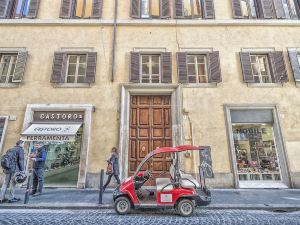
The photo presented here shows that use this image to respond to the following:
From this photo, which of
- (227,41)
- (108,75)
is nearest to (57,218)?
(108,75)

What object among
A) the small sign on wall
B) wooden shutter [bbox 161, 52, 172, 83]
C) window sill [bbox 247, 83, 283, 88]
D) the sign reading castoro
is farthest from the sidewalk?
wooden shutter [bbox 161, 52, 172, 83]

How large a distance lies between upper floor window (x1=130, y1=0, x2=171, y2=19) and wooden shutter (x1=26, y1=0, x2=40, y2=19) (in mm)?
5002

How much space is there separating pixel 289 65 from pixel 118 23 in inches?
345

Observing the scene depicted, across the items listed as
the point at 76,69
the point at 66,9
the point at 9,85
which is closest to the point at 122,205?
the point at 76,69

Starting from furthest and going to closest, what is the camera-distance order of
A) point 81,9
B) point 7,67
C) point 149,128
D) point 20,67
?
point 81,9 → point 7,67 → point 20,67 → point 149,128

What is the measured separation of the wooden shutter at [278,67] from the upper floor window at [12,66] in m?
12.0

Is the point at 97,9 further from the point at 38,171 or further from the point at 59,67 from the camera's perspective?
the point at 38,171

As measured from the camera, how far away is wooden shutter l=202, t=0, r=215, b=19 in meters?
11.3

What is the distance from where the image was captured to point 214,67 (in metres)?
10.4

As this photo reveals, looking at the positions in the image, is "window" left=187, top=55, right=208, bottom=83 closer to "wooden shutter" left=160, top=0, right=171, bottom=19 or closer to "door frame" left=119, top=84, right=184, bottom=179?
"door frame" left=119, top=84, right=184, bottom=179

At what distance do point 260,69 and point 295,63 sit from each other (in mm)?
1588

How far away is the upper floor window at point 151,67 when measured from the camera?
1037 cm

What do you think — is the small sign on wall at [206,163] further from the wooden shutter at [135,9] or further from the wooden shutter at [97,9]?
the wooden shutter at [97,9]

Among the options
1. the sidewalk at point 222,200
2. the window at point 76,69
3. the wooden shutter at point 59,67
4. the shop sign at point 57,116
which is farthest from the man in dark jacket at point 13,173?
the window at point 76,69
